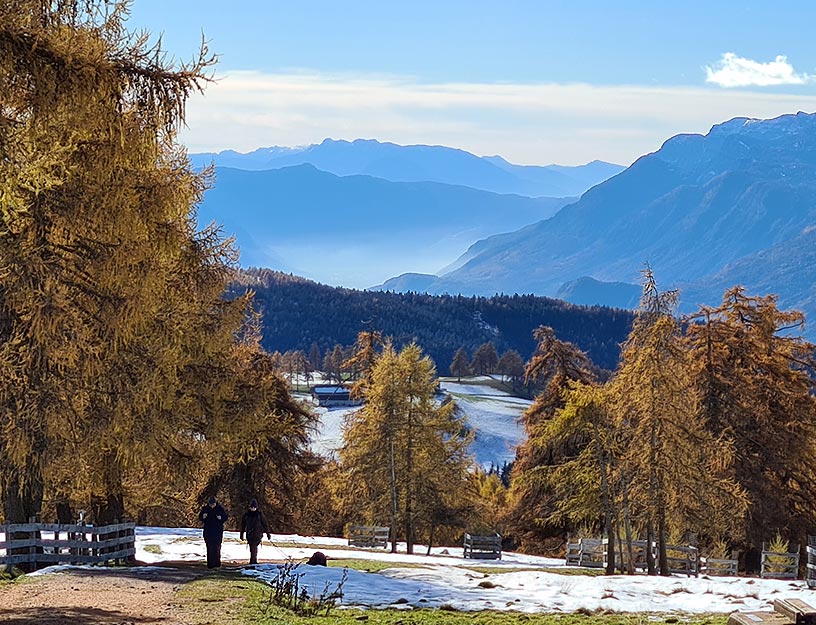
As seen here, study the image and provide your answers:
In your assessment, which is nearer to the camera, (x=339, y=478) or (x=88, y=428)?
(x=88, y=428)

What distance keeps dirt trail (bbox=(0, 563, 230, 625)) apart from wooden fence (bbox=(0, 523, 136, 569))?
1.37 m

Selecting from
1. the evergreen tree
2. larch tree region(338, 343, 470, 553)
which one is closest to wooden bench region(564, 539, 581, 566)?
larch tree region(338, 343, 470, 553)

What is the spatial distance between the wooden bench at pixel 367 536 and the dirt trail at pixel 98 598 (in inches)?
725

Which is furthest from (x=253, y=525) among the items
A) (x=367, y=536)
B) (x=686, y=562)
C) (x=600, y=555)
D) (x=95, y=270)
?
(x=367, y=536)

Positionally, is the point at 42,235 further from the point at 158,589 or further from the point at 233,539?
the point at 233,539

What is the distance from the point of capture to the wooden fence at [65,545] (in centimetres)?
2078

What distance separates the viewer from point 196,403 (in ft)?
84.9

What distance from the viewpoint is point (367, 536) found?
130 feet

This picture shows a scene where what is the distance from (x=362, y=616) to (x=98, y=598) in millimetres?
4629

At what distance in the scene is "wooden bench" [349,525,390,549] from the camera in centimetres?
3953

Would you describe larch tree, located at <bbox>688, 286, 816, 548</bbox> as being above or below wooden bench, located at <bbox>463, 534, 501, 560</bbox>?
above

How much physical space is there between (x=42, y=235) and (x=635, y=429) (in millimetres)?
19441

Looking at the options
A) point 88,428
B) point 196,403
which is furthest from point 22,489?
point 196,403

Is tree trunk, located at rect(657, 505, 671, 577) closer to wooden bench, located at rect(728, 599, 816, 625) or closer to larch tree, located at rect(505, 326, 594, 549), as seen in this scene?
larch tree, located at rect(505, 326, 594, 549)
